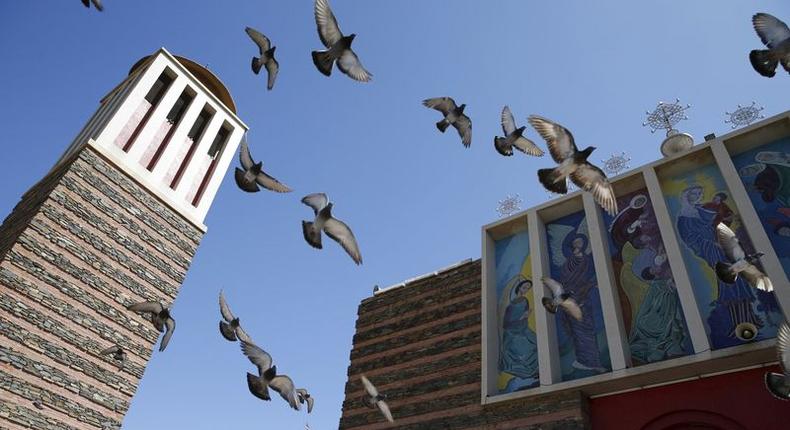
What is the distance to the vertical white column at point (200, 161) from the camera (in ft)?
64.5

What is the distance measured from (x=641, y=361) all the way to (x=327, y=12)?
8598 mm

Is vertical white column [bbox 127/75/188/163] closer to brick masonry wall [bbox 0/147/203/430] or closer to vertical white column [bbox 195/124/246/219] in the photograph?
brick masonry wall [bbox 0/147/203/430]

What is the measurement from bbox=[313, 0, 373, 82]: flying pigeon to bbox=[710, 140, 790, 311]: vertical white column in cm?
797

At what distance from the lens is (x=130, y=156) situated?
1820cm

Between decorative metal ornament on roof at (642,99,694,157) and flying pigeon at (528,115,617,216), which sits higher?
decorative metal ornament on roof at (642,99,694,157)

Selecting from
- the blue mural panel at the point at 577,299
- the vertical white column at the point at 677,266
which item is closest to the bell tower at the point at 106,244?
the blue mural panel at the point at 577,299

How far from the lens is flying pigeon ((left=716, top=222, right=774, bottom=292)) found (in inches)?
347

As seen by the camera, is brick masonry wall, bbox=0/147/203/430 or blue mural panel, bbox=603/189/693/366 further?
brick masonry wall, bbox=0/147/203/430

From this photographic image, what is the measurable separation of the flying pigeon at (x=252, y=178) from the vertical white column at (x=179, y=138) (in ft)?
33.2

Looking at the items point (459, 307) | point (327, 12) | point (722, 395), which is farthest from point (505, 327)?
Result: point (327, 12)

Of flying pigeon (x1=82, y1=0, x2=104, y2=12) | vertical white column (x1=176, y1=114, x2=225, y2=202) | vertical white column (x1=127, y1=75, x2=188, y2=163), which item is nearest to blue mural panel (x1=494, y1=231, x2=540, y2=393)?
flying pigeon (x1=82, y1=0, x2=104, y2=12)

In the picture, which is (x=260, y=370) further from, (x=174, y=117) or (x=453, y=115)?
(x=174, y=117)

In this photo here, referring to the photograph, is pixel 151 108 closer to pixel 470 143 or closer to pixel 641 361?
pixel 470 143

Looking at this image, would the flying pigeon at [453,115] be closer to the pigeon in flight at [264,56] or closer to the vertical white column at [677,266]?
the pigeon in flight at [264,56]
